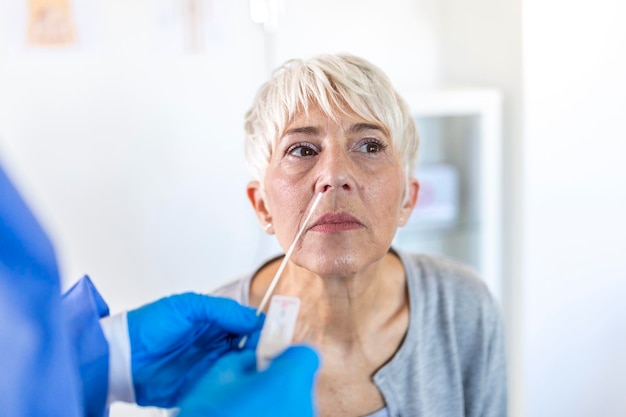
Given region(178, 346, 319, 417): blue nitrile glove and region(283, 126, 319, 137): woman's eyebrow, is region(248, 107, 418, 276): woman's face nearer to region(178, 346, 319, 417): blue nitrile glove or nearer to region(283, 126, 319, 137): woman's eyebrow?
region(283, 126, 319, 137): woman's eyebrow

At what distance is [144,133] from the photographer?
1510 mm

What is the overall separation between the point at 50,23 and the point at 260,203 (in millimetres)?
652

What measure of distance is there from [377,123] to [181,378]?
1.71 feet

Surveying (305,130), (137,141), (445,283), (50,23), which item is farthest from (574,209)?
(50,23)

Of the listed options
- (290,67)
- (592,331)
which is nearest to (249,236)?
(290,67)

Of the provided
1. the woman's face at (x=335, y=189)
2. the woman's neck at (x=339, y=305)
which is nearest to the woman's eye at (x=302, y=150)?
the woman's face at (x=335, y=189)

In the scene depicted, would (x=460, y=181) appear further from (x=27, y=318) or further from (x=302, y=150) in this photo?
(x=27, y=318)

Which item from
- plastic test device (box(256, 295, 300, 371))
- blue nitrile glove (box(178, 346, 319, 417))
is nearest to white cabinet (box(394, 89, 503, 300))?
plastic test device (box(256, 295, 300, 371))

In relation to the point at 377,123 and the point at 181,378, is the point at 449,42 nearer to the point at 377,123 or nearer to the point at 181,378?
the point at 377,123

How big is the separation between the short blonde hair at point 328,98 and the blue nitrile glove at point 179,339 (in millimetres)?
306

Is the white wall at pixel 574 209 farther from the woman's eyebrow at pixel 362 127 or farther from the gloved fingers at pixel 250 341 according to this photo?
the gloved fingers at pixel 250 341

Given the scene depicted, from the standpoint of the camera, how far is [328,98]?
1.08 meters

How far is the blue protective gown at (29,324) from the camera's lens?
0.60 m

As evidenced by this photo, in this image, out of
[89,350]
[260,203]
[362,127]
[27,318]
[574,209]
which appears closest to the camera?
[27,318]
